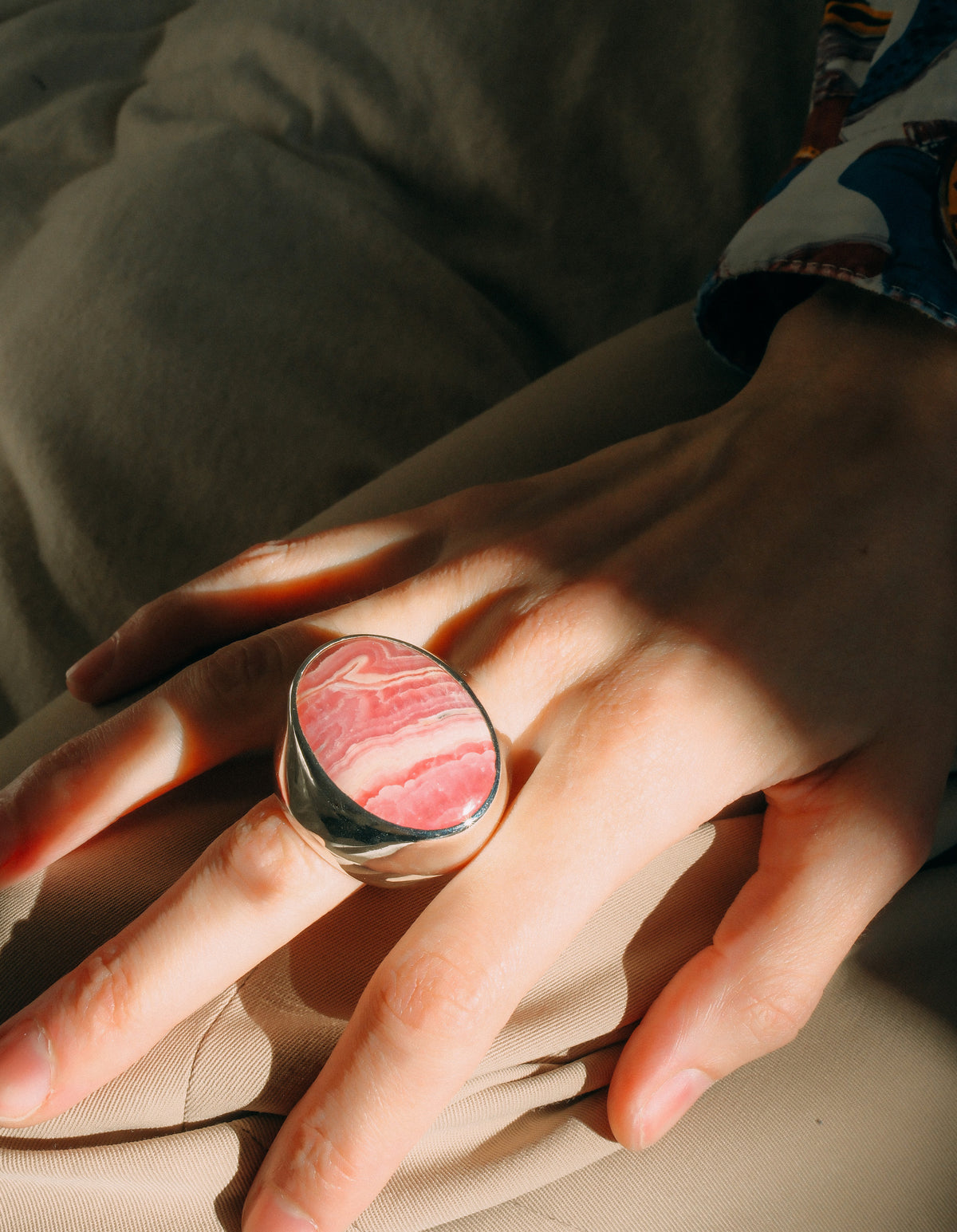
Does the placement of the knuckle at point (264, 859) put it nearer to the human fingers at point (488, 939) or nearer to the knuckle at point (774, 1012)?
the human fingers at point (488, 939)

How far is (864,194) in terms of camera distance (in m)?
0.68

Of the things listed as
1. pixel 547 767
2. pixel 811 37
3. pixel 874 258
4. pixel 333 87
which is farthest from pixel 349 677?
pixel 811 37

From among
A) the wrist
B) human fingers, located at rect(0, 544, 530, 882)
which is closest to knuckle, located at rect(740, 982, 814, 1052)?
human fingers, located at rect(0, 544, 530, 882)

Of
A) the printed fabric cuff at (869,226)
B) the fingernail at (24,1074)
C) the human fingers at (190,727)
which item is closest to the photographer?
the fingernail at (24,1074)

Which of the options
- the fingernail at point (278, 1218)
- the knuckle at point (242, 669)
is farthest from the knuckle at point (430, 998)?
the knuckle at point (242, 669)

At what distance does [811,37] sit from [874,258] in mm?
521

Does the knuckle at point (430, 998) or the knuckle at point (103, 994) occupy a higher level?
the knuckle at point (103, 994)

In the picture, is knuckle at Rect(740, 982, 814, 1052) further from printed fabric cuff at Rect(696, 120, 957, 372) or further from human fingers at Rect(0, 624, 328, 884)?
printed fabric cuff at Rect(696, 120, 957, 372)

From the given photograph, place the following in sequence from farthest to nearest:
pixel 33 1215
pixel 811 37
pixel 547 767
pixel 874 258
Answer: pixel 811 37 → pixel 874 258 → pixel 547 767 → pixel 33 1215

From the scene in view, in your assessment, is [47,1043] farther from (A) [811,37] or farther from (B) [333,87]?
(A) [811,37]

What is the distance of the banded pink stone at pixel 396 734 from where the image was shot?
494 millimetres

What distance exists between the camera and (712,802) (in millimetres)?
559

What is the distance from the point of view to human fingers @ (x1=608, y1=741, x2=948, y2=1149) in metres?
0.52

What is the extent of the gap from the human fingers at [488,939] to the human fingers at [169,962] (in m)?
0.08
